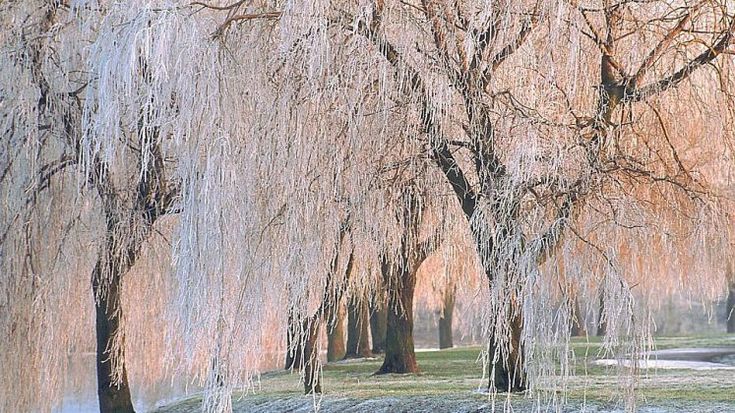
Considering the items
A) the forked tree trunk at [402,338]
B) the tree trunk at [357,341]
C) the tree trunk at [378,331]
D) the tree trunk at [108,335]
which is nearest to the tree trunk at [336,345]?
the tree trunk at [357,341]

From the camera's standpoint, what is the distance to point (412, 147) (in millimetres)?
7402

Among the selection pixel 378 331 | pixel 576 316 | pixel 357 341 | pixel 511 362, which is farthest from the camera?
pixel 378 331

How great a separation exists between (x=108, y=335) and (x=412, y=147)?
376cm

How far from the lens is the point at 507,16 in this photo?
670 cm

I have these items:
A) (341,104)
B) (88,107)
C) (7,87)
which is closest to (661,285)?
(341,104)

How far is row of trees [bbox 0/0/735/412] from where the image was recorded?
6.41 meters

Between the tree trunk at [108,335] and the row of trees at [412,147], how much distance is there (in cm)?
103

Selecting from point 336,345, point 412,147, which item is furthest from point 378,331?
point 412,147

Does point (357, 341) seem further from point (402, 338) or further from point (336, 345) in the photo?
point (402, 338)

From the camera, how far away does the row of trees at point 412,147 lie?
21.0 ft

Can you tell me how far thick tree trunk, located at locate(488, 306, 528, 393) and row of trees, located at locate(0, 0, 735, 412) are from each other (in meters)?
0.04

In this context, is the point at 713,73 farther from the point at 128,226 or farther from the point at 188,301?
the point at 128,226

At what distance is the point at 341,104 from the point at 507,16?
1.28 metres

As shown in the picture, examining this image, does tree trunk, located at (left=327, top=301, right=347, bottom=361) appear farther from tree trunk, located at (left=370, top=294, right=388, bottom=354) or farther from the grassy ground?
the grassy ground
